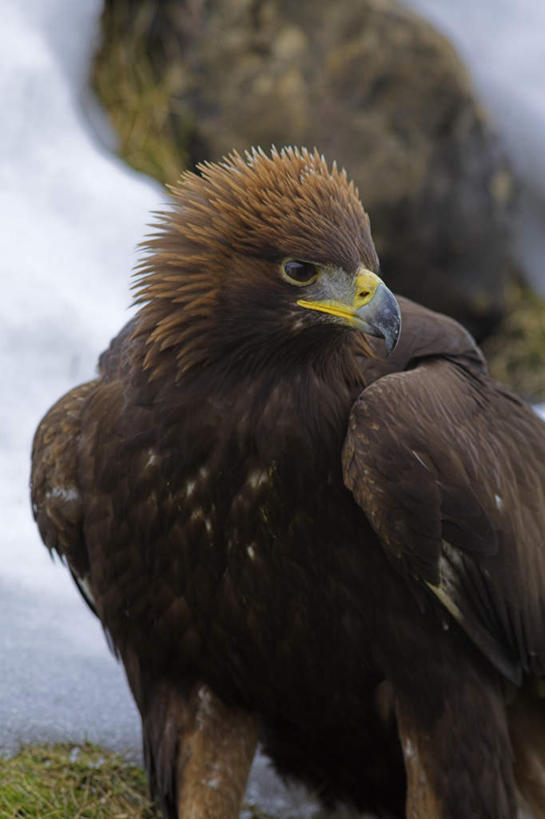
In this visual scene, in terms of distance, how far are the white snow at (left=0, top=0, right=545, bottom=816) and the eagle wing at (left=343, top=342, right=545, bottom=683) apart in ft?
1.99

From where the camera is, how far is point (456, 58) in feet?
28.0

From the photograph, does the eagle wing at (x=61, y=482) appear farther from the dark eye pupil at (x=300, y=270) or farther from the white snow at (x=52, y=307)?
the dark eye pupil at (x=300, y=270)

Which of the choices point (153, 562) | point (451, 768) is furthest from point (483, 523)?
point (153, 562)

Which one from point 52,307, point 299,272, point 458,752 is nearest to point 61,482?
point 299,272

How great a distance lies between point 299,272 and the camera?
337 centimetres

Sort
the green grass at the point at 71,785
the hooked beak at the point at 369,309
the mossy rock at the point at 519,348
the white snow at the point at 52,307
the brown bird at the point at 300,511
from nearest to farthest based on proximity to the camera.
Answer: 1. the hooked beak at the point at 369,309
2. the brown bird at the point at 300,511
3. the green grass at the point at 71,785
4. the white snow at the point at 52,307
5. the mossy rock at the point at 519,348

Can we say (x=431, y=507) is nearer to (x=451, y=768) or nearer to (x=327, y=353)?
(x=327, y=353)

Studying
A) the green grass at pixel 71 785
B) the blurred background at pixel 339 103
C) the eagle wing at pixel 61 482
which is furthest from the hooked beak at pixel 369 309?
→ the blurred background at pixel 339 103

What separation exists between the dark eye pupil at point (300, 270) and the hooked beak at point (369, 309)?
7cm

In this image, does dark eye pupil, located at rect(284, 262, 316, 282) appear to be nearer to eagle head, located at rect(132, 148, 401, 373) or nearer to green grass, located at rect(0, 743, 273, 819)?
eagle head, located at rect(132, 148, 401, 373)

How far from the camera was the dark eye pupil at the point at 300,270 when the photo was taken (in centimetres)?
337

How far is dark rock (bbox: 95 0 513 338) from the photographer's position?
8.25 m

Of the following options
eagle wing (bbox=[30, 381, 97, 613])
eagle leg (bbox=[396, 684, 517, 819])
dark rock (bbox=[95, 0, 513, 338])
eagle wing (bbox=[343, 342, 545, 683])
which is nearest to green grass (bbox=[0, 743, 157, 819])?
eagle wing (bbox=[30, 381, 97, 613])

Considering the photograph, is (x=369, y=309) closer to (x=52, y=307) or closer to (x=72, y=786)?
(x=72, y=786)
